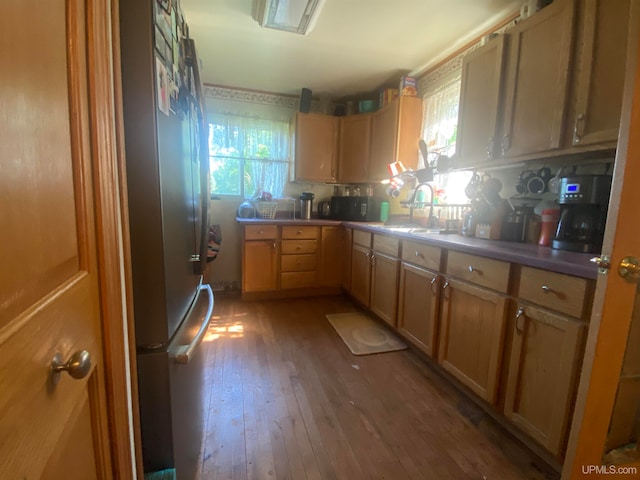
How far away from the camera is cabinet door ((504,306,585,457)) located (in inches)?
44.4

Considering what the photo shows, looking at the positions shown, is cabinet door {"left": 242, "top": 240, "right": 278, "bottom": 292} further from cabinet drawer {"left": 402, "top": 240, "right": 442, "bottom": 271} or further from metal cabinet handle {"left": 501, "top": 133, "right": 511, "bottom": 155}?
metal cabinet handle {"left": 501, "top": 133, "right": 511, "bottom": 155}

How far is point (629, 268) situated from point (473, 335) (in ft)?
2.69

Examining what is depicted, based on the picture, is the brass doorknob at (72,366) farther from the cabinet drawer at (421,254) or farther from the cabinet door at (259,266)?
the cabinet door at (259,266)

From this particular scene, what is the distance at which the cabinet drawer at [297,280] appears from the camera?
3.21 metres

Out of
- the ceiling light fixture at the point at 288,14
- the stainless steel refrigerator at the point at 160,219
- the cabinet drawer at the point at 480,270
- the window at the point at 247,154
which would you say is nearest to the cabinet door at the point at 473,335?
the cabinet drawer at the point at 480,270

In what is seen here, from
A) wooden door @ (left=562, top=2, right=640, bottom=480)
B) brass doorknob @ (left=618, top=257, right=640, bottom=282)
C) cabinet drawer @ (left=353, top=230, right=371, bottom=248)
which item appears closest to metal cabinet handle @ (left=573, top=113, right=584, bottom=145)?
wooden door @ (left=562, top=2, right=640, bottom=480)

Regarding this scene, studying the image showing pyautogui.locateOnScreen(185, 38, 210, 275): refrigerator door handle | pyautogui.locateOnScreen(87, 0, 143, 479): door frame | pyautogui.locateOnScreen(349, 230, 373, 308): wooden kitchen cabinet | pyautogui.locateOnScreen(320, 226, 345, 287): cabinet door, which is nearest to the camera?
pyautogui.locateOnScreen(87, 0, 143, 479): door frame

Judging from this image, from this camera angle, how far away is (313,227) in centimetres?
323

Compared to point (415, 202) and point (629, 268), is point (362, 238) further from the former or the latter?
point (629, 268)

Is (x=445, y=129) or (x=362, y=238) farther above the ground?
(x=445, y=129)

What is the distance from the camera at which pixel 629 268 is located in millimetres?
875

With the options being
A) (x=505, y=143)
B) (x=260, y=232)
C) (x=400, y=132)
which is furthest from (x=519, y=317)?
(x=260, y=232)

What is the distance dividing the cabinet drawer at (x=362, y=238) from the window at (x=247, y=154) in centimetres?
119

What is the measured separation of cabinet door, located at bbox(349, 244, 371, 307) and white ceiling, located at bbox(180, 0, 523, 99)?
1.73 metres
